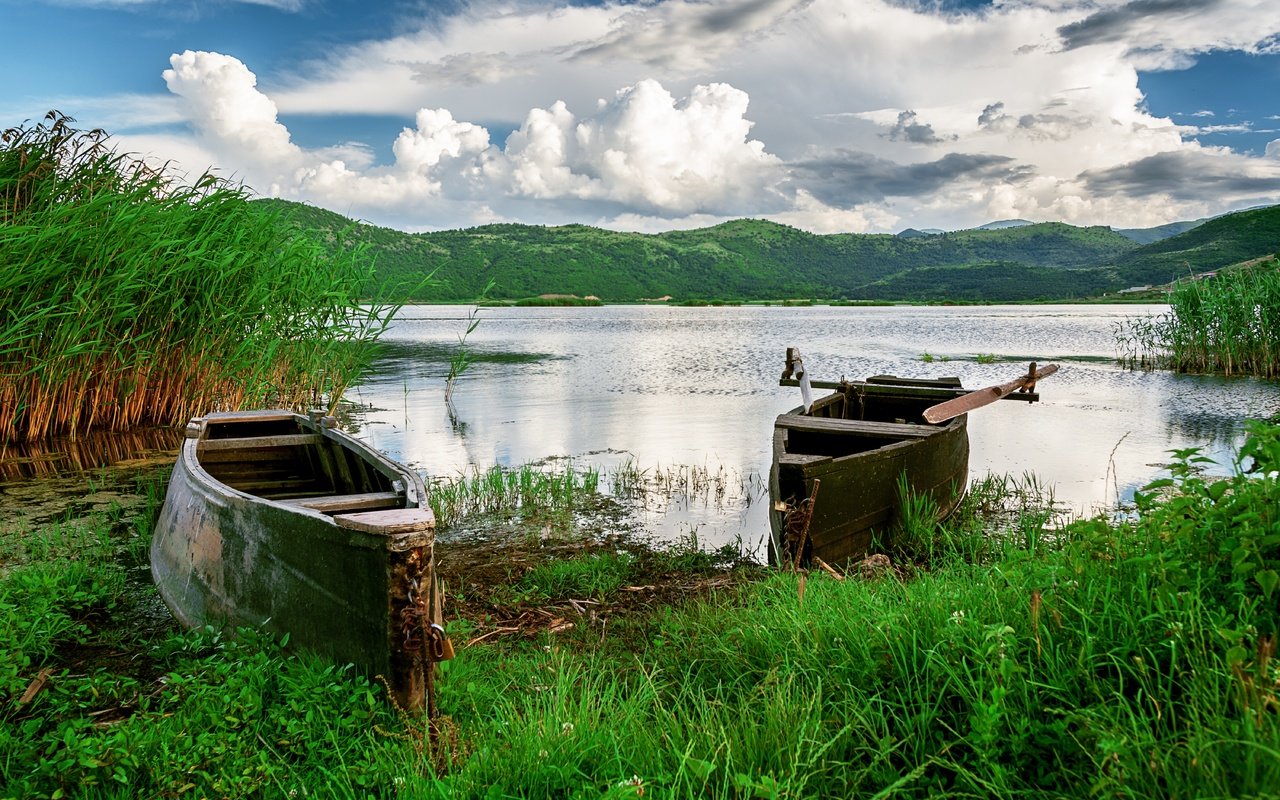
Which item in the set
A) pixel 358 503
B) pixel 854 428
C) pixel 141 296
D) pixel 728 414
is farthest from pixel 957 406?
pixel 141 296

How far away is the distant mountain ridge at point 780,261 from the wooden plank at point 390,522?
3202 inches

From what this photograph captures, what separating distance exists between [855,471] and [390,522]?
4.25m

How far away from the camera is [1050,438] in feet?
46.8

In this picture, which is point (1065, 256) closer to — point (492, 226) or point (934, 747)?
point (492, 226)

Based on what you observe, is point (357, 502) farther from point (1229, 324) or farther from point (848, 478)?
point (1229, 324)

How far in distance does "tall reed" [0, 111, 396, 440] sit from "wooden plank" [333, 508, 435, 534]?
8352 millimetres

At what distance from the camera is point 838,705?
130 inches

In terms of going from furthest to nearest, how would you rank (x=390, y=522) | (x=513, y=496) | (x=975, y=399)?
(x=513, y=496) → (x=975, y=399) → (x=390, y=522)

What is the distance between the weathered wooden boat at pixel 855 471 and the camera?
636 centimetres

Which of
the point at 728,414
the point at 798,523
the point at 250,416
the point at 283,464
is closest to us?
the point at 798,523

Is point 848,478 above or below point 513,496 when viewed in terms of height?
above

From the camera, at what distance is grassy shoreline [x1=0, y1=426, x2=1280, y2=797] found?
2.65m

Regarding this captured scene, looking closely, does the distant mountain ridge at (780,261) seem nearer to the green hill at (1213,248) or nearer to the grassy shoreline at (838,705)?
the green hill at (1213,248)

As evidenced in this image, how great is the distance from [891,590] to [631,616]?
7.01 feet
